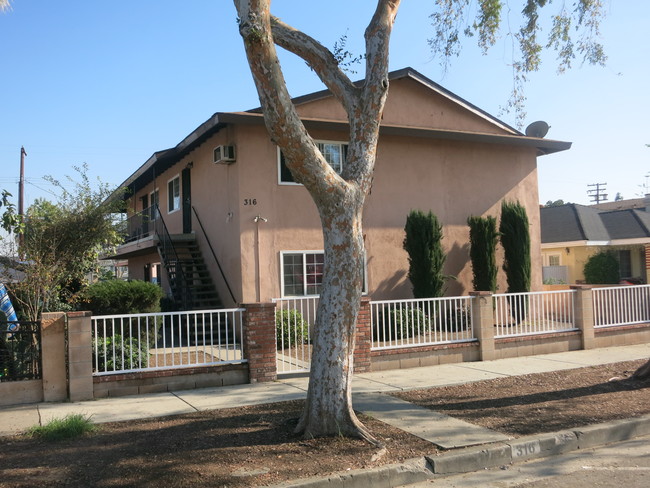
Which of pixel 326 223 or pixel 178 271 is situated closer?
pixel 326 223

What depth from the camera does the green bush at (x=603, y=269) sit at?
2514 cm

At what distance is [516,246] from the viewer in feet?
52.0

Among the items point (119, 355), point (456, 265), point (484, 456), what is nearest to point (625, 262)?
point (456, 265)

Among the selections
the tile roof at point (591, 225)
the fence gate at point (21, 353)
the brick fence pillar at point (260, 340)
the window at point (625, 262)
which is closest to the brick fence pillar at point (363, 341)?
the brick fence pillar at point (260, 340)

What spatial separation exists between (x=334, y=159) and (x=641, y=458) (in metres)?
10.2

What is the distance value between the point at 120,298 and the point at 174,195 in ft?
22.5

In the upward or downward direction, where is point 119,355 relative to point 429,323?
downward

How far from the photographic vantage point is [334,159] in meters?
14.9

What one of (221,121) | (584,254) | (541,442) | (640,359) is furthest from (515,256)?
(584,254)

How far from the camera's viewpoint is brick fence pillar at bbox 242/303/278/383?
9.37 m

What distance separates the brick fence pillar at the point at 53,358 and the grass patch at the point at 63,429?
1.58 metres

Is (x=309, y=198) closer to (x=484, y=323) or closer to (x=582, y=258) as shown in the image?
(x=484, y=323)

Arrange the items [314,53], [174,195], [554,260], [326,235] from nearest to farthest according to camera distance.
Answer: [326,235], [314,53], [174,195], [554,260]

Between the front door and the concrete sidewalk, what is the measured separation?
9282 millimetres
